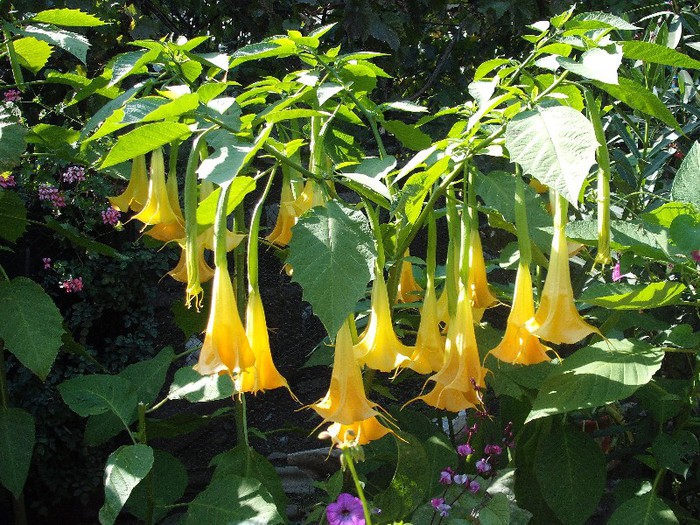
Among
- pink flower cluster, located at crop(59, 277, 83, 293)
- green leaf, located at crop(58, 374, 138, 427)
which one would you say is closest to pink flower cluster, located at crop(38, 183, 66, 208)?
pink flower cluster, located at crop(59, 277, 83, 293)

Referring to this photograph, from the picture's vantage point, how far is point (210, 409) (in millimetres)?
2609

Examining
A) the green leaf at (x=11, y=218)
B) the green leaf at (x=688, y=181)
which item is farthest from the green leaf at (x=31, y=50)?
the green leaf at (x=688, y=181)

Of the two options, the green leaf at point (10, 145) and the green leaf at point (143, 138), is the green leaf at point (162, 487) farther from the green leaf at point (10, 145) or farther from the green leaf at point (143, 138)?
the green leaf at point (143, 138)

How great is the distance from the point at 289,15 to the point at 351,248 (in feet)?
6.81

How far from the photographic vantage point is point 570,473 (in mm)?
1379

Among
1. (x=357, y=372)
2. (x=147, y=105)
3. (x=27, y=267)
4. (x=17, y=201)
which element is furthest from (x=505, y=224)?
(x=27, y=267)

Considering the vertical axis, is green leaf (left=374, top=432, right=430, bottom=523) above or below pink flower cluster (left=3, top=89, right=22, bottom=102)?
below

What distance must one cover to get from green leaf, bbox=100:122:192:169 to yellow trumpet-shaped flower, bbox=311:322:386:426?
33 centimetres

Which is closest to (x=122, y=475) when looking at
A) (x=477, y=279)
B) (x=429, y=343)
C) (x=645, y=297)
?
(x=429, y=343)

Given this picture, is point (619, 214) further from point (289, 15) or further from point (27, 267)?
point (27, 267)

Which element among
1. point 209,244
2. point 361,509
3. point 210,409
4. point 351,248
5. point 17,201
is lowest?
point 210,409

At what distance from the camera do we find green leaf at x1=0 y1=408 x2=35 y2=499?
A: 1515 mm

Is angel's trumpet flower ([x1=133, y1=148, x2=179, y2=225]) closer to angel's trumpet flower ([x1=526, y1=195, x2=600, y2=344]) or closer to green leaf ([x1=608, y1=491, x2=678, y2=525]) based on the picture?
angel's trumpet flower ([x1=526, y1=195, x2=600, y2=344])

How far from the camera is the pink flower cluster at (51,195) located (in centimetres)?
217
